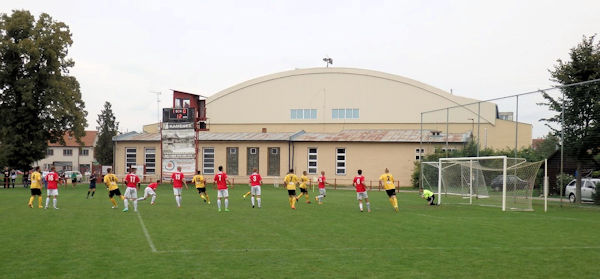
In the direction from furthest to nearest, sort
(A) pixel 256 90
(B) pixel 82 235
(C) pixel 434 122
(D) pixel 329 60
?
(D) pixel 329 60, (A) pixel 256 90, (C) pixel 434 122, (B) pixel 82 235

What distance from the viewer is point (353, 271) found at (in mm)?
10297

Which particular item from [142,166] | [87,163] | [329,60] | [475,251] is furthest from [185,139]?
[87,163]

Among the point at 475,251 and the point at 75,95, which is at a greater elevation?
the point at 75,95

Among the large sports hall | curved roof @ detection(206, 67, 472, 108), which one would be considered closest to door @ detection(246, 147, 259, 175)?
the large sports hall

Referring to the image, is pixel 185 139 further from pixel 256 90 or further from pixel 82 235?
pixel 82 235

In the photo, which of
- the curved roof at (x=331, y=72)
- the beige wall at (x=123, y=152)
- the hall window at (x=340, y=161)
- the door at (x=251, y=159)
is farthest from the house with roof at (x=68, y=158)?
the hall window at (x=340, y=161)

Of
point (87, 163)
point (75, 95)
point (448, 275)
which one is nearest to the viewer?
point (448, 275)

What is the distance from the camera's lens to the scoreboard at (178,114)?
48.2 metres

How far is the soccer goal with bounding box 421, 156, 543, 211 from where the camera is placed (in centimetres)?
2706

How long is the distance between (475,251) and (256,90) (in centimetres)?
5407

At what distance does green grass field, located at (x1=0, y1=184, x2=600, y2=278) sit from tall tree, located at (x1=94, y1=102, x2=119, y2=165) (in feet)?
217

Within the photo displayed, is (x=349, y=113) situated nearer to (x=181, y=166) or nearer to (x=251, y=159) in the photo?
(x=251, y=159)

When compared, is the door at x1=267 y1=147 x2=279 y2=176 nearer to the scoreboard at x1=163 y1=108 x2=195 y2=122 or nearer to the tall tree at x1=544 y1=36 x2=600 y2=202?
the scoreboard at x1=163 y1=108 x2=195 y2=122

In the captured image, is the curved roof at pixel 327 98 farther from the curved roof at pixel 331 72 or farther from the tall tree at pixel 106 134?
the tall tree at pixel 106 134
